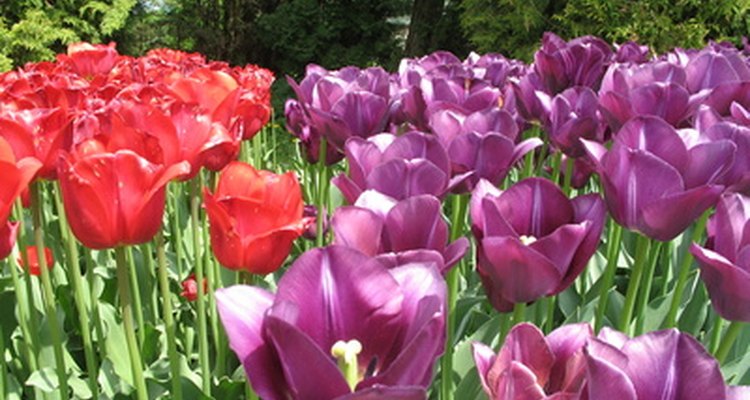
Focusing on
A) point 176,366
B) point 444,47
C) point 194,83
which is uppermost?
point 194,83

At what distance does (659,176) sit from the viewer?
1.01 meters

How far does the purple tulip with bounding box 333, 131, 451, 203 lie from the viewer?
42.2 inches

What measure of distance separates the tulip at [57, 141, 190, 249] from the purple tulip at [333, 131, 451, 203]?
0.27m

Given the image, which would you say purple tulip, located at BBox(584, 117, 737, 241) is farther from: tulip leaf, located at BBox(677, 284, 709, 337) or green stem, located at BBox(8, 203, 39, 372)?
green stem, located at BBox(8, 203, 39, 372)

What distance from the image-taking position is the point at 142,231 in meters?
1.04

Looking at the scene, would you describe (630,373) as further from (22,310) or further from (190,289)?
(190,289)

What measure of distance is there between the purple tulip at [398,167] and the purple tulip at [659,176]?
24 centimetres

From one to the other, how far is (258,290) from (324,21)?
1155 cm

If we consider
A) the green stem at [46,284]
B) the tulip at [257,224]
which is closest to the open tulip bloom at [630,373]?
the tulip at [257,224]

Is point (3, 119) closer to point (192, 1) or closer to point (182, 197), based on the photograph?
point (182, 197)

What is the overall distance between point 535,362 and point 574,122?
3.13ft

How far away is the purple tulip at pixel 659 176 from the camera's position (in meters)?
Answer: 1.01

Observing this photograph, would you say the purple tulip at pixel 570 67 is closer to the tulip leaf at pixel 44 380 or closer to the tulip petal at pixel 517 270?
the tulip petal at pixel 517 270

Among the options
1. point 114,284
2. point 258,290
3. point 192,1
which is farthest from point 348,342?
point 192,1
